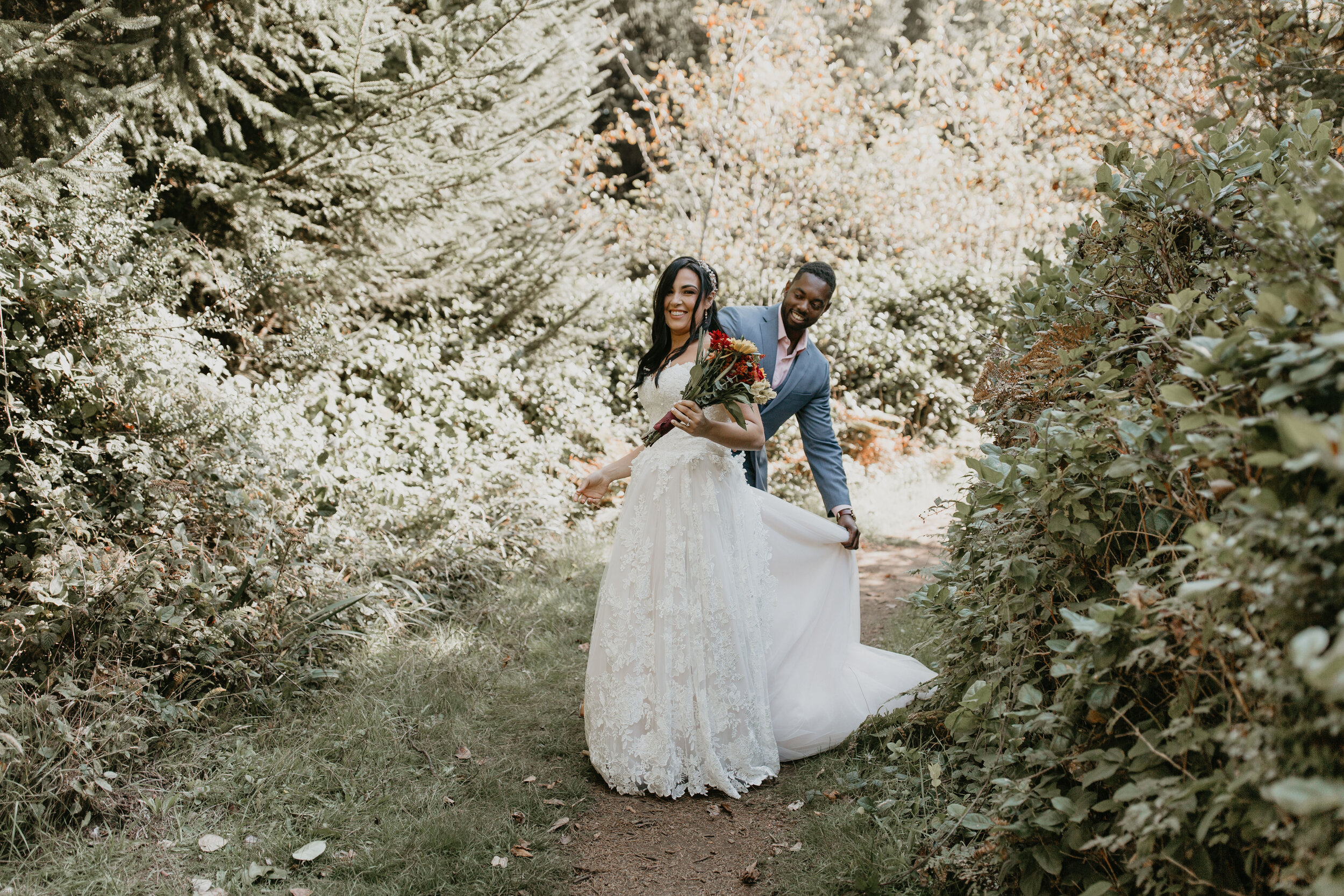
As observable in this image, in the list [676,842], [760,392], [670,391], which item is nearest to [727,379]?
[760,392]

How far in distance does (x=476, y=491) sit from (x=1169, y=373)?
16.0 feet

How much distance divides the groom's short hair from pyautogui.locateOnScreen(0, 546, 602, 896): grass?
2.54 meters

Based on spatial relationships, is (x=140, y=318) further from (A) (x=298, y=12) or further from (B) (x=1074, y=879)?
(B) (x=1074, y=879)

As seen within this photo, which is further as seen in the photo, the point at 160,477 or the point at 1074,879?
the point at 160,477

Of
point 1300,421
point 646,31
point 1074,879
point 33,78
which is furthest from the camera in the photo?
point 646,31

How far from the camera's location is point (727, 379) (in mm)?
3566

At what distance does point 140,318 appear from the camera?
14.2 ft

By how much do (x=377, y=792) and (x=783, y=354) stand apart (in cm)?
285

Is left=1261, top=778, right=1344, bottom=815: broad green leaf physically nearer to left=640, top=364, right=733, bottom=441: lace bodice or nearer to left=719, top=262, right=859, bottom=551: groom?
left=640, top=364, right=733, bottom=441: lace bodice

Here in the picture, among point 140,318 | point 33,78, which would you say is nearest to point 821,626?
point 140,318

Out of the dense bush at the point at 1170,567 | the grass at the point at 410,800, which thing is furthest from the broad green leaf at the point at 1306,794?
the grass at the point at 410,800

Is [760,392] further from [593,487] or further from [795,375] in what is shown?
[795,375]

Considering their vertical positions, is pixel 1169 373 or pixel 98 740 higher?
pixel 1169 373

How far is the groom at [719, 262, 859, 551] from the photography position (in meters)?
4.47
